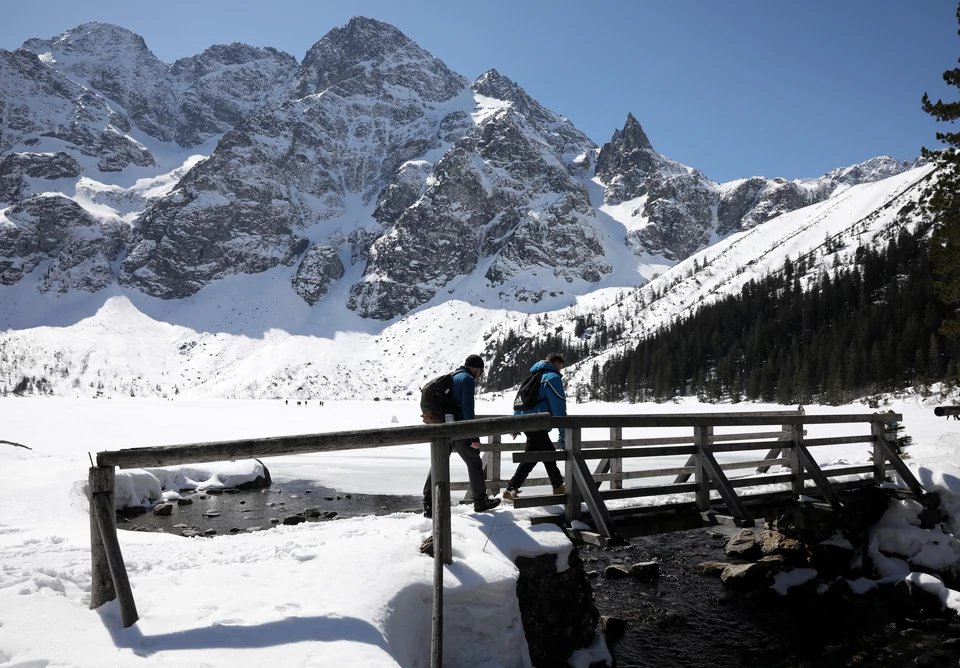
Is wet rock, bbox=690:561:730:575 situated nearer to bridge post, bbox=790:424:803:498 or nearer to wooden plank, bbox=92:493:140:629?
bridge post, bbox=790:424:803:498

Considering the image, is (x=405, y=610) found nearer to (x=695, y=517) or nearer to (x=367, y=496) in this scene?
(x=695, y=517)

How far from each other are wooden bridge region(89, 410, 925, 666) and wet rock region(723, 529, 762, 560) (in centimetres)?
239

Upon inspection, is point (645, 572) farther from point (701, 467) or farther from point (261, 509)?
point (261, 509)

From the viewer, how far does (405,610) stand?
17.2ft

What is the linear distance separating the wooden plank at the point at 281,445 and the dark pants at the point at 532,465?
194cm

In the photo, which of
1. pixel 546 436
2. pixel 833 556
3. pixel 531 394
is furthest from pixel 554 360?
pixel 833 556

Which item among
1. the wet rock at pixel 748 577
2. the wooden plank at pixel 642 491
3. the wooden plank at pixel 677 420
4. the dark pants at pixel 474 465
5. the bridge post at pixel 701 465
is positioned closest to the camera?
the dark pants at pixel 474 465

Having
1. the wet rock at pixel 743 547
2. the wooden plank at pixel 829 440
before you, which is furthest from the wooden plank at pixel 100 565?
A: the wet rock at pixel 743 547

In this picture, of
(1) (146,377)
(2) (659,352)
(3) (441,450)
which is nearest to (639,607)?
(3) (441,450)

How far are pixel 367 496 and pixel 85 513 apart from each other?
10.7m

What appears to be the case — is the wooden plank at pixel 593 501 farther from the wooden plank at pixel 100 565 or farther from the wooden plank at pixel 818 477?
the wooden plank at pixel 818 477

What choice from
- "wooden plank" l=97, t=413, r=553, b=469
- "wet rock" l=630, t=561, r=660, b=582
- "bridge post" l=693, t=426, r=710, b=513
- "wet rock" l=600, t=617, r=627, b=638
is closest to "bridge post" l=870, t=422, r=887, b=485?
"wet rock" l=630, t=561, r=660, b=582

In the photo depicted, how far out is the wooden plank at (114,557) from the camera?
4.52 metres

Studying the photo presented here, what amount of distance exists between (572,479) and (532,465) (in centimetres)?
92
